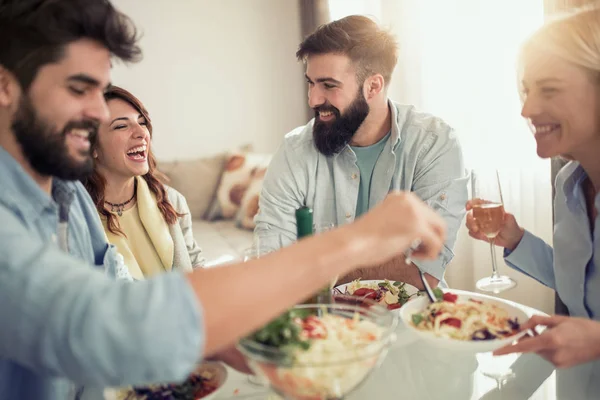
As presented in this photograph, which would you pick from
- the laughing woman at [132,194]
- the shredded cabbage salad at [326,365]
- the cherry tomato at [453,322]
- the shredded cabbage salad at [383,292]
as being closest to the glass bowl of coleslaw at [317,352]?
the shredded cabbage salad at [326,365]

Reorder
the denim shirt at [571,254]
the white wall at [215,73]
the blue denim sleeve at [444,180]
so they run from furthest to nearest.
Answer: the white wall at [215,73] → the blue denim sleeve at [444,180] → the denim shirt at [571,254]

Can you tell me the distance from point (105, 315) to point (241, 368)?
0.50 m

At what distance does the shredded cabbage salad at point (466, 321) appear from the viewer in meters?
1.15

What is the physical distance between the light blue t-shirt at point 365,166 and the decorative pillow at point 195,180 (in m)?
2.18

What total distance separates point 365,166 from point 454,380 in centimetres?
133

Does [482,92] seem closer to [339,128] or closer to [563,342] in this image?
[339,128]

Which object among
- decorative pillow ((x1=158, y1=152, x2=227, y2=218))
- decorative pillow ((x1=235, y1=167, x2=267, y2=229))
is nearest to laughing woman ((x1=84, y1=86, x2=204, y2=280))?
decorative pillow ((x1=235, y1=167, x2=267, y2=229))

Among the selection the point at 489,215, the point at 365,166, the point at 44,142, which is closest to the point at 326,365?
the point at 44,142

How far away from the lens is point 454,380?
3.95 ft

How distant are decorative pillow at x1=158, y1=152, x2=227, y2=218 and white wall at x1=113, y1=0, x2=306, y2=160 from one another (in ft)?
1.87

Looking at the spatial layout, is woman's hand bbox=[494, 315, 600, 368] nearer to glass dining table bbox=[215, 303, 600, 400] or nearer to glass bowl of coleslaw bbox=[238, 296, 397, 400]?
glass dining table bbox=[215, 303, 600, 400]

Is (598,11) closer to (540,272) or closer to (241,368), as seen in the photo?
(540,272)

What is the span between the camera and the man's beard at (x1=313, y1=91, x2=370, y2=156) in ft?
7.73

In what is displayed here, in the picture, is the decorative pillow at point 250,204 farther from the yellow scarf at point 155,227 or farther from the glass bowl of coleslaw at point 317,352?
the glass bowl of coleslaw at point 317,352
